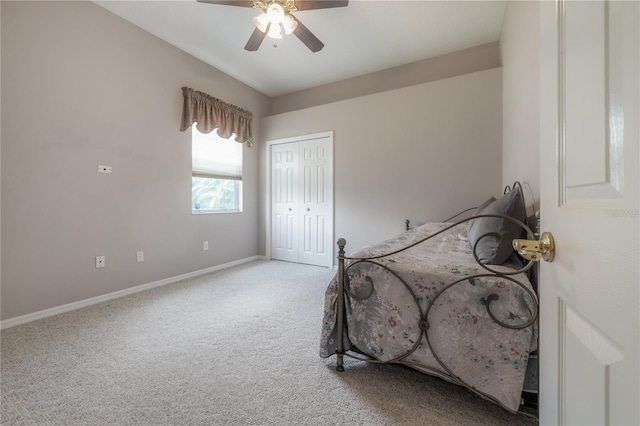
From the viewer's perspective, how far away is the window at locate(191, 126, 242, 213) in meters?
3.39

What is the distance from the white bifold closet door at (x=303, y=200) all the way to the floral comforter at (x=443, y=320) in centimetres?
233

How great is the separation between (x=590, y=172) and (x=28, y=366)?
2.66 meters

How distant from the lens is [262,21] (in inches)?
82.3

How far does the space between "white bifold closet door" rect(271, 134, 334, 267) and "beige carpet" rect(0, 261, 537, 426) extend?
1.75 metres

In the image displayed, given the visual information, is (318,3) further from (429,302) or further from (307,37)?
(429,302)

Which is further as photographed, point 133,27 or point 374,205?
point 374,205

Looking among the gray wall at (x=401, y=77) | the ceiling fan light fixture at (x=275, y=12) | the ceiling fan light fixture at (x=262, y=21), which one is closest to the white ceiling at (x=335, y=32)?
the gray wall at (x=401, y=77)

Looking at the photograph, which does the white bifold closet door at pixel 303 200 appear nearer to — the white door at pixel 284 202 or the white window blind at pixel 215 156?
the white door at pixel 284 202

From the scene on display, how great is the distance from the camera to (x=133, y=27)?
8.82 ft

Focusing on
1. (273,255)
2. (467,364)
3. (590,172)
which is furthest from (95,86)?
(467,364)

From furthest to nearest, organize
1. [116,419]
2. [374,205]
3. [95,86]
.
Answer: [374,205] < [95,86] < [116,419]

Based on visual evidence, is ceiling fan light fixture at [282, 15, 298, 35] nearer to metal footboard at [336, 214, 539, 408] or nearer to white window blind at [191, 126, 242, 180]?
white window blind at [191, 126, 242, 180]

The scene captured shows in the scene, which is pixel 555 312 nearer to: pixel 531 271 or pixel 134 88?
pixel 531 271

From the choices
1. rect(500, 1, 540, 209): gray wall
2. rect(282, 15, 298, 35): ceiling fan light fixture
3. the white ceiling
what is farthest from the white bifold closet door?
rect(500, 1, 540, 209): gray wall
